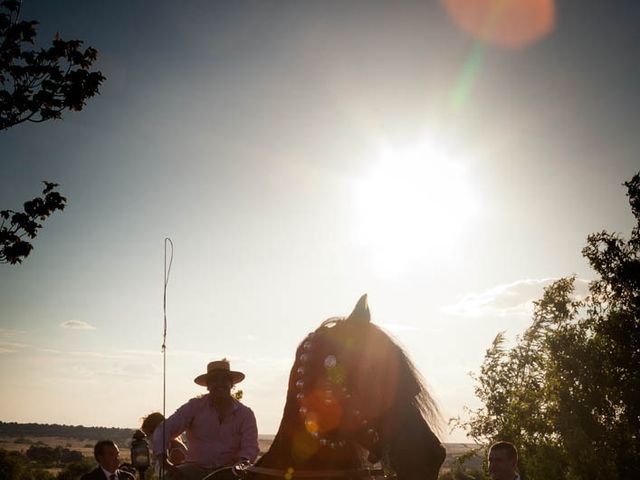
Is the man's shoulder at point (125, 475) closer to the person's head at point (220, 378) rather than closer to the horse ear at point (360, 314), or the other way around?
the person's head at point (220, 378)

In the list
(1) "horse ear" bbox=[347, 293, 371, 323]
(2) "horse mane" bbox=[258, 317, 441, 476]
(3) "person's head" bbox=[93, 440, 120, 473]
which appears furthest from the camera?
(3) "person's head" bbox=[93, 440, 120, 473]

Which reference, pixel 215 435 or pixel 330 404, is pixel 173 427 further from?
pixel 330 404

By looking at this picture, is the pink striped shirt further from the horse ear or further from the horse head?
the horse ear

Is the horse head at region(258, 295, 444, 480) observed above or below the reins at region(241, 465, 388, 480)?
above

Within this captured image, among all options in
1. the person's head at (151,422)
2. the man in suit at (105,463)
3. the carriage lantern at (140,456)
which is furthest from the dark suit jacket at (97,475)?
the carriage lantern at (140,456)

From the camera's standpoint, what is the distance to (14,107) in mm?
11953

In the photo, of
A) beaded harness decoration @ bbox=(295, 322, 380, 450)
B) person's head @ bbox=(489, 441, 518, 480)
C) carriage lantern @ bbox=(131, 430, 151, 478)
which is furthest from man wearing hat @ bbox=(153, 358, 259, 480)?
person's head @ bbox=(489, 441, 518, 480)

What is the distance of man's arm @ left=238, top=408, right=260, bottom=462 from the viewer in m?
6.02

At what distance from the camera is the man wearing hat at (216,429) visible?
584cm

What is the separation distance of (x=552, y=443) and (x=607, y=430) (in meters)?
2.37

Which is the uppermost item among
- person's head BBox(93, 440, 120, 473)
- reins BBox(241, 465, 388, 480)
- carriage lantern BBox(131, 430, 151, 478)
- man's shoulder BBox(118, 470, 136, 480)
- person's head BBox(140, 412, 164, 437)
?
reins BBox(241, 465, 388, 480)

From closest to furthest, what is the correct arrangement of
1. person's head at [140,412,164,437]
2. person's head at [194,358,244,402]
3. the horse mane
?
the horse mane < person's head at [194,358,244,402] < person's head at [140,412,164,437]

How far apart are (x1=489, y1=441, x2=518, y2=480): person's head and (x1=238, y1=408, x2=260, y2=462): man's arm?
3.99 meters

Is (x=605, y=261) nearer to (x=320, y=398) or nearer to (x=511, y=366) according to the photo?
(x=511, y=366)
